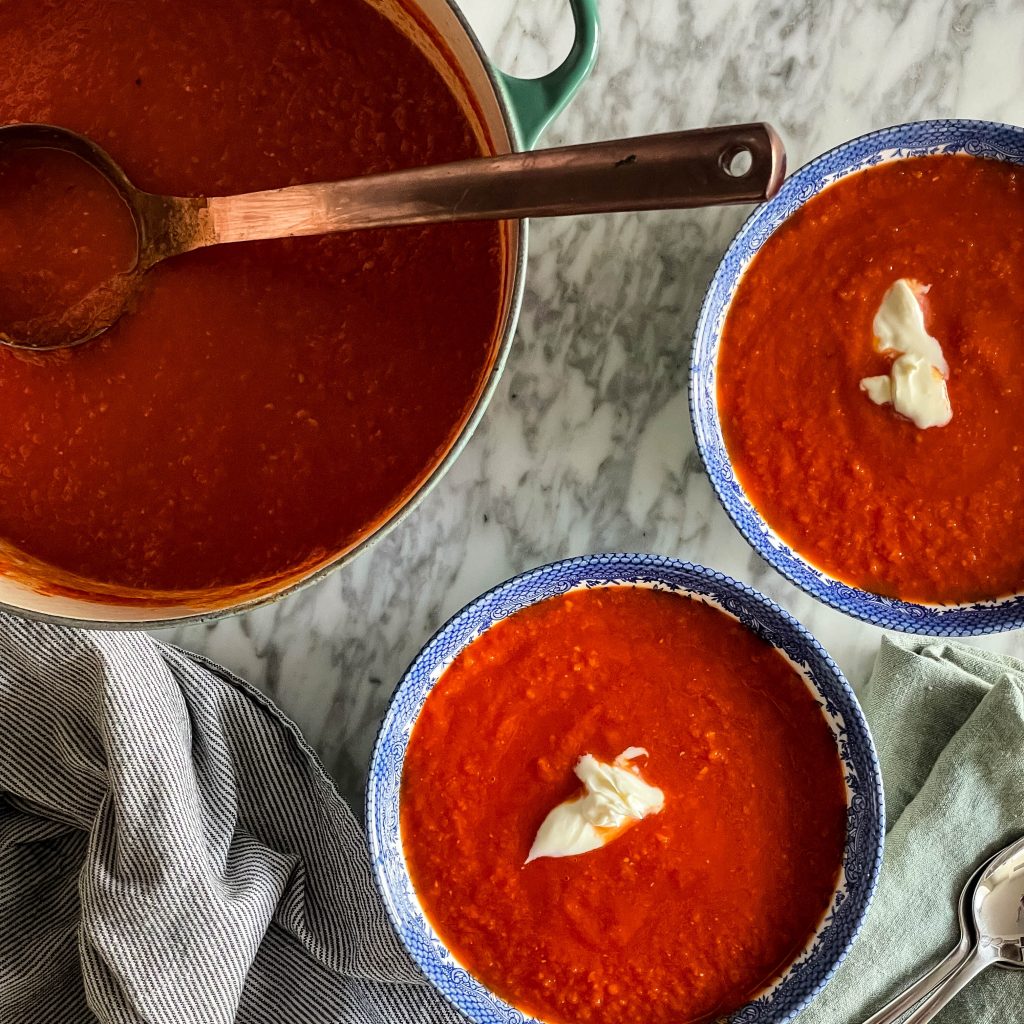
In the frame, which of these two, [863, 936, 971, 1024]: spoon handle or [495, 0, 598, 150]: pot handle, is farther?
[863, 936, 971, 1024]: spoon handle

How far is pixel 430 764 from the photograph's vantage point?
1420 mm

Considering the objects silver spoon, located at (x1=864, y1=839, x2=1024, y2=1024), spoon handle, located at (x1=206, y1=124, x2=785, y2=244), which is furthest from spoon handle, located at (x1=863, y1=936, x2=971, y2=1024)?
spoon handle, located at (x1=206, y1=124, x2=785, y2=244)

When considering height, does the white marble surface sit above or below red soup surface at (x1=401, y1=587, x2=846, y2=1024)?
above

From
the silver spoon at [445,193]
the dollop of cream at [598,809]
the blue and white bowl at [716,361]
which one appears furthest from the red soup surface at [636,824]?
the silver spoon at [445,193]

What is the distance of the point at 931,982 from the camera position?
1.49m

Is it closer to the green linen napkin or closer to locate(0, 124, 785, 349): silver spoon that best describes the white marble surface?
the green linen napkin

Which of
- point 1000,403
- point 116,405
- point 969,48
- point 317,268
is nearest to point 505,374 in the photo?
point 317,268

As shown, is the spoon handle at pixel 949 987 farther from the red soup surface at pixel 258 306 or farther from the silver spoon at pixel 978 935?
the red soup surface at pixel 258 306

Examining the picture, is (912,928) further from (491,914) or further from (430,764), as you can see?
(430,764)

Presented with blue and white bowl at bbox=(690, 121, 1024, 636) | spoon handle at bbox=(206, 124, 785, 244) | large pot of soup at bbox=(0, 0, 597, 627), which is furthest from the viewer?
blue and white bowl at bbox=(690, 121, 1024, 636)

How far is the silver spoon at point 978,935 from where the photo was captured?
149 centimetres

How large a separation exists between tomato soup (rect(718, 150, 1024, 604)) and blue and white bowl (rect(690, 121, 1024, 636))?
2cm

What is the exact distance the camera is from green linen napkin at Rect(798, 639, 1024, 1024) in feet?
4.89

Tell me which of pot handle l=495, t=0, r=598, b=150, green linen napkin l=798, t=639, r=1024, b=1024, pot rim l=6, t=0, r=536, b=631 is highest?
pot handle l=495, t=0, r=598, b=150
